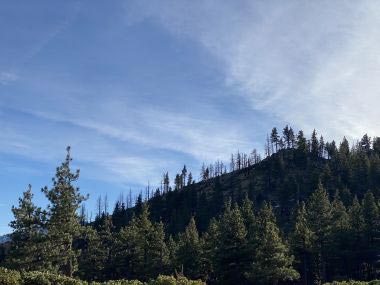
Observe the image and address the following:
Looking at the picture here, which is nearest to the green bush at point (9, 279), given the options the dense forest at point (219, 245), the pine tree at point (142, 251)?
the dense forest at point (219, 245)

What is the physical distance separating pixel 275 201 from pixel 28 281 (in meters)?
119

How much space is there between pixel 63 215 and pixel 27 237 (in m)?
8.41

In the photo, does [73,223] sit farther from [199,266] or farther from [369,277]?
[369,277]

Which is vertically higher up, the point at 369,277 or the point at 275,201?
the point at 275,201

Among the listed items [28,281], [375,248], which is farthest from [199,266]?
[28,281]

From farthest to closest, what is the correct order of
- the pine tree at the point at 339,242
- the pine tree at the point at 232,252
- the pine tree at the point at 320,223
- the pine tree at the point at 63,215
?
the pine tree at the point at 339,242 < the pine tree at the point at 320,223 < the pine tree at the point at 232,252 < the pine tree at the point at 63,215

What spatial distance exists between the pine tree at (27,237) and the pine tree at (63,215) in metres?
Answer: 1.50

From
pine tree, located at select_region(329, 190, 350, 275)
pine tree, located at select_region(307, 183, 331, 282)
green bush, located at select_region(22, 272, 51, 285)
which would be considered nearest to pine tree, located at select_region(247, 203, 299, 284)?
pine tree, located at select_region(307, 183, 331, 282)

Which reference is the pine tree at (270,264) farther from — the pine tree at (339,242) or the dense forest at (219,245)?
the pine tree at (339,242)

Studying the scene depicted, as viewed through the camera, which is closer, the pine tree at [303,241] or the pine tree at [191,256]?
the pine tree at [303,241]

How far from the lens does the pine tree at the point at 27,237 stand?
4153 centimetres

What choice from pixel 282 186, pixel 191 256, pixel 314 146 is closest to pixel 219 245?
pixel 191 256

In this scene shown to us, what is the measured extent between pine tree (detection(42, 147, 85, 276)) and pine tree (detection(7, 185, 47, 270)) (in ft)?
4.93

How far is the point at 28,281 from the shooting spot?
2023cm
